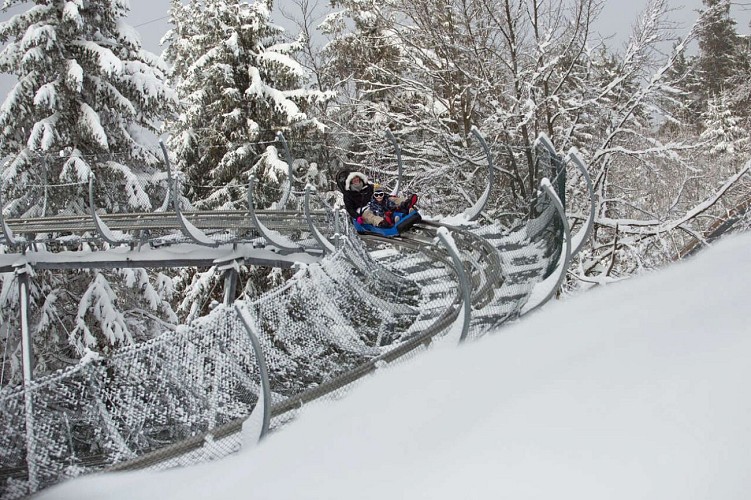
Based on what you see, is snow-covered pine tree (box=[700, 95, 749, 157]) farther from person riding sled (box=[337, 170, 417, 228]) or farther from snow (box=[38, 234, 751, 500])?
snow (box=[38, 234, 751, 500])

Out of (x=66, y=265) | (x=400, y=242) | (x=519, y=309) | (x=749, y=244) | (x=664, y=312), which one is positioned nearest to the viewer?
(x=664, y=312)

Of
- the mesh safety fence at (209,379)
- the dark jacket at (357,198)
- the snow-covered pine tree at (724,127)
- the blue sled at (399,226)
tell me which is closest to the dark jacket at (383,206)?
the blue sled at (399,226)

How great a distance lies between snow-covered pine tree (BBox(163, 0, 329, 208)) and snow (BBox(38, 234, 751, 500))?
44.5ft

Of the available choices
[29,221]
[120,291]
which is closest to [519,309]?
[29,221]

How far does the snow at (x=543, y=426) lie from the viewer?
2.65m

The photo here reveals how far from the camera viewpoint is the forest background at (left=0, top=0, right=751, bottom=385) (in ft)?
42.2

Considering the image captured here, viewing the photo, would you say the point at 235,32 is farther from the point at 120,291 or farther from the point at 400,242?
the point at 400,242

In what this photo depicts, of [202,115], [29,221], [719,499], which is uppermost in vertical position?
[202,115]

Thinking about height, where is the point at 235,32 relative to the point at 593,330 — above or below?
above

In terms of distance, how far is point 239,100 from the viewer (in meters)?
18.3

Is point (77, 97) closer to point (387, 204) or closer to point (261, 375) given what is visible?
point (387, 204)

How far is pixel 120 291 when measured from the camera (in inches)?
654

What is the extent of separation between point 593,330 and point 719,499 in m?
2.01

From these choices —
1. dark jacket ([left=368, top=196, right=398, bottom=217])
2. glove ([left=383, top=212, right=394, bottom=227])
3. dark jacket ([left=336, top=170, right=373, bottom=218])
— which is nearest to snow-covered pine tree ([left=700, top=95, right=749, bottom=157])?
dark jacket ([left=336, top=170, right=373, bottom=218])
